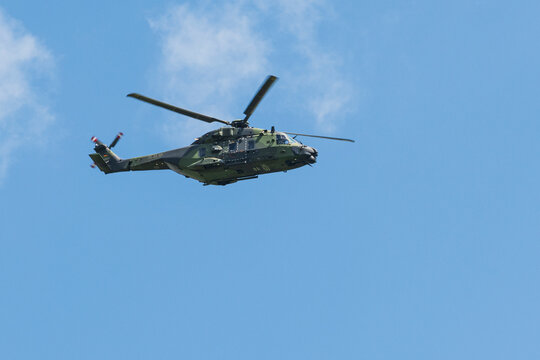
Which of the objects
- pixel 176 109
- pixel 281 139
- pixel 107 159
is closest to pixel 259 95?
pixel 281 139

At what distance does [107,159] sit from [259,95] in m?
17.0

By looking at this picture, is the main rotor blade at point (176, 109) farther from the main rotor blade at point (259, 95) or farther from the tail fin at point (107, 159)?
the tail fin at point (107, 159)

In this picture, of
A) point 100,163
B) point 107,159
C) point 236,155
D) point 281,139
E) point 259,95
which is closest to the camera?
point 259,95

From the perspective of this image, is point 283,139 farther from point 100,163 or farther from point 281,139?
point 100,163

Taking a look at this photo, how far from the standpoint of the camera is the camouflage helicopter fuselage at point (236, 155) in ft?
184

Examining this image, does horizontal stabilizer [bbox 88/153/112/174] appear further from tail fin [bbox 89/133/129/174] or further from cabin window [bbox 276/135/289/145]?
cabin window [bbox 276/135/289/145]

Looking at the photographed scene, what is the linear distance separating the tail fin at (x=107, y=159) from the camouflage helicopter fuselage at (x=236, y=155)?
204 inches

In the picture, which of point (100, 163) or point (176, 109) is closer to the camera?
point (176, 109)

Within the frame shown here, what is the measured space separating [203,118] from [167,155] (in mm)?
4821

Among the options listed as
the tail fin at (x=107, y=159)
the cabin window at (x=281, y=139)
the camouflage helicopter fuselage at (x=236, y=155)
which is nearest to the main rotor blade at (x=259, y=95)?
the camouflage helicopter fuselage at (x=236, y=155)

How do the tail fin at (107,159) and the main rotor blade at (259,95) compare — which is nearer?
the main rotor blade at (259,95)

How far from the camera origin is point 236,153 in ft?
186

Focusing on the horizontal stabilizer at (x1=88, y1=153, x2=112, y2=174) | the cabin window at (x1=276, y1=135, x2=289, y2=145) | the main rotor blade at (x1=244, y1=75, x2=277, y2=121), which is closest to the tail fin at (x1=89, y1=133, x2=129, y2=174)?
the horizontal stabilizer at (x1=88, y1=153, x2=112, y2=174)

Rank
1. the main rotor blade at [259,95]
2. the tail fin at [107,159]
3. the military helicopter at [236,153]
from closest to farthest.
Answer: the main rotor blade at [259,95] < the military helicopter at [236,153] < the tail fin at [107,159]
